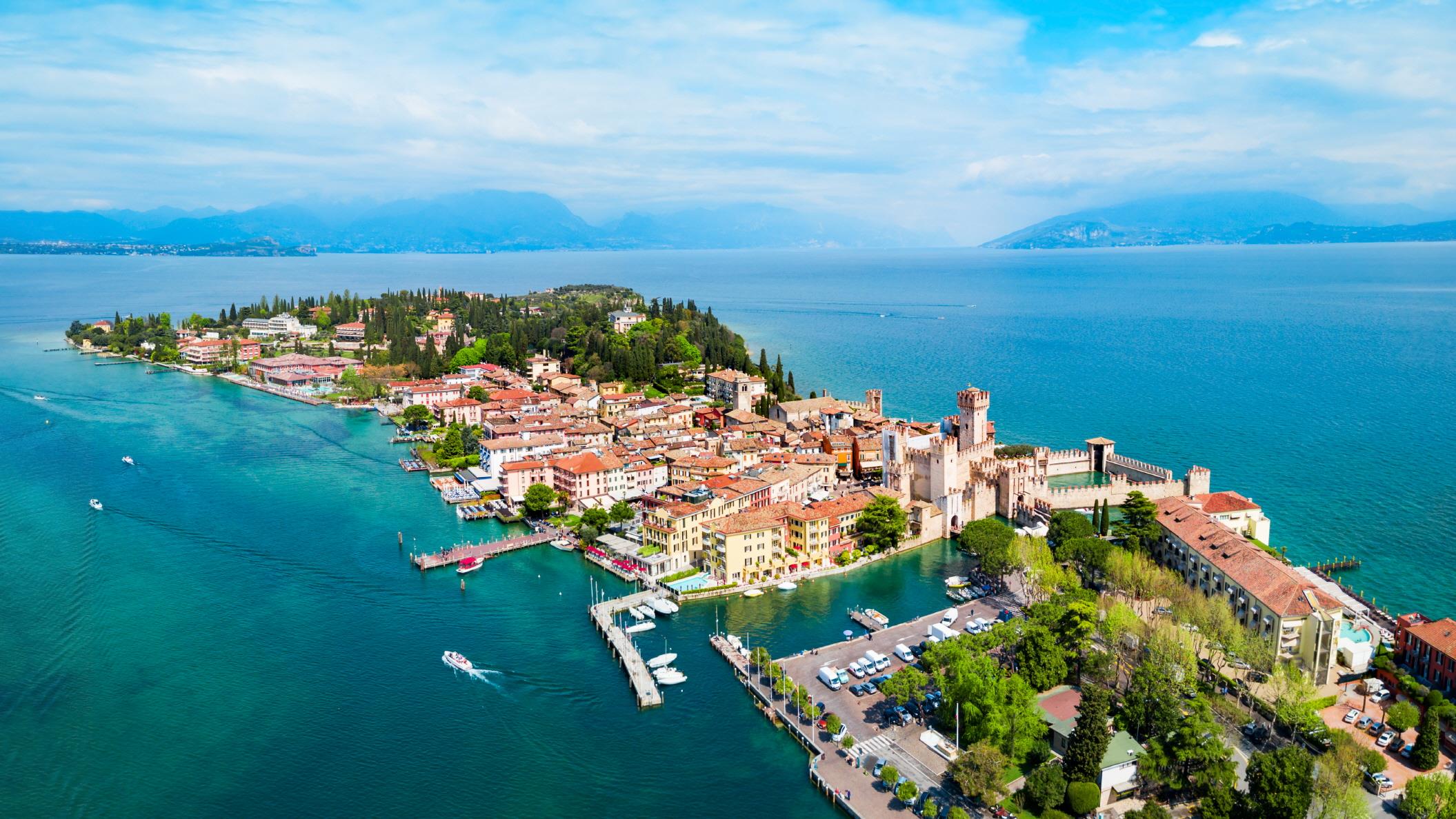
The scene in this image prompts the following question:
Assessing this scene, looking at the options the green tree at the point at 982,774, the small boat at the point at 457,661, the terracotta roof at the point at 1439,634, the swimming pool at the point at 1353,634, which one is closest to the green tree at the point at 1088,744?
the green tree at the point at 982,774

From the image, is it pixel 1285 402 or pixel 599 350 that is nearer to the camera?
pixel 1285 402

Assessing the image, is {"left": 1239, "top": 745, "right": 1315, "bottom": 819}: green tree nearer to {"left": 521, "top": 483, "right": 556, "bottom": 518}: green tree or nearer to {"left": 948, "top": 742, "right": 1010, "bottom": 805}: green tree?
{"left": 948, "top": 742, "right": 1010, "bottom": 805}: green tree

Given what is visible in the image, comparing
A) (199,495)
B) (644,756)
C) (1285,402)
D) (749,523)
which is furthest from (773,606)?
(1285,402)

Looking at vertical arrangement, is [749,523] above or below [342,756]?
above

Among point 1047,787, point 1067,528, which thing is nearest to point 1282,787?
point 1047,787

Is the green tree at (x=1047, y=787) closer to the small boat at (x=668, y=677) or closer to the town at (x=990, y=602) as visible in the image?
the town at (x=990, y=602)

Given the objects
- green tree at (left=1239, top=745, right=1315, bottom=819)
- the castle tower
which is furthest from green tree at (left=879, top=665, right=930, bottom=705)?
the castle tower

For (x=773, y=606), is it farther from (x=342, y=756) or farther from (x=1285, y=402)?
(x=1285, y=402)
